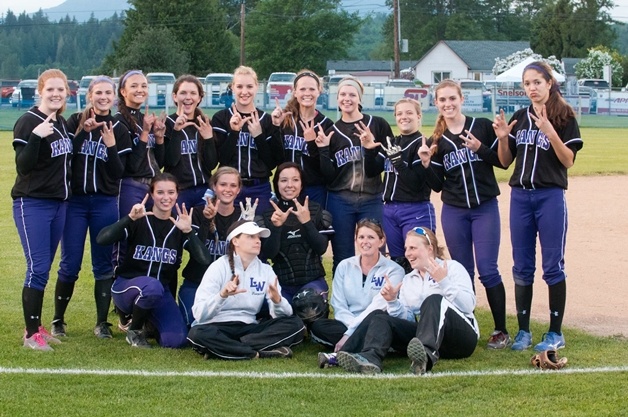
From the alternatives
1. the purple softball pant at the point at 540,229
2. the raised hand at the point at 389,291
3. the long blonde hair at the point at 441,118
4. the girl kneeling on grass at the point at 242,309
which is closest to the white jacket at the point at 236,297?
the girl kneeling on grass at the point at 242,309

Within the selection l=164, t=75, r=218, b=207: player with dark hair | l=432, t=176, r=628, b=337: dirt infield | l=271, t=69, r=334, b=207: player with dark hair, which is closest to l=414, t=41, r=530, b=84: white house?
l=432, t=176, r=628, b=337: dirt infield

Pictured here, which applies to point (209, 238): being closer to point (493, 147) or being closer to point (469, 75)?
point (493, 147)

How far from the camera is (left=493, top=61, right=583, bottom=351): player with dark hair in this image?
249 inches

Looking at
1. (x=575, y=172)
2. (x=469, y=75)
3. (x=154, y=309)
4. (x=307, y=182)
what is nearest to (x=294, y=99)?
(x=307, y=182)

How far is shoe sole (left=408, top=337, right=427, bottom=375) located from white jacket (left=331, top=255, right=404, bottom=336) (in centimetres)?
83

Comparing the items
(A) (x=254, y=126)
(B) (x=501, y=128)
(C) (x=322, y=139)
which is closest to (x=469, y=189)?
(B) (x=501, y=128)

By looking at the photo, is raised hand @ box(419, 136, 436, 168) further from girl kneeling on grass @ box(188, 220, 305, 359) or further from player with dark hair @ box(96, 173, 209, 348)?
player with dark hair @ box(96, 173, 209, 348)

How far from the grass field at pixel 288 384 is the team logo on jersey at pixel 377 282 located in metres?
0.55

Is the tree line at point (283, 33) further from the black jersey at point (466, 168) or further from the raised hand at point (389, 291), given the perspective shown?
the raised hand at point (389, 291)

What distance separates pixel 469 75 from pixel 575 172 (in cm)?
6168

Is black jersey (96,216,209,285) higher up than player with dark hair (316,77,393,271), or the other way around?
player with dark hair (316,77,393,271)

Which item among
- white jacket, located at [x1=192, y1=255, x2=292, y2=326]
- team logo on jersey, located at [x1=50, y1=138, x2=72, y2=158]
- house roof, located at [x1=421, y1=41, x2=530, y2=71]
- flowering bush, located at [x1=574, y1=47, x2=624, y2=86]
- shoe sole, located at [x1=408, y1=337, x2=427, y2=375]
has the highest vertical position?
house roof, located at [x1=421, y1=41, x2=530, y2=71]

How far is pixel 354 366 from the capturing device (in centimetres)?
568

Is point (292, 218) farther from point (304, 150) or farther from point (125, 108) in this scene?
point (125, 108)
